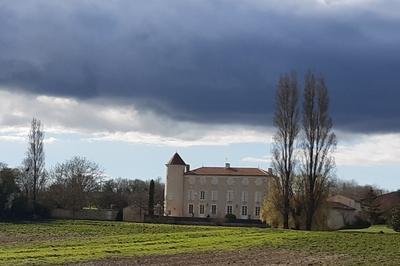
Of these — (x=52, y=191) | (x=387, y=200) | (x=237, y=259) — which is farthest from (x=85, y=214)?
(x=237, y=259)

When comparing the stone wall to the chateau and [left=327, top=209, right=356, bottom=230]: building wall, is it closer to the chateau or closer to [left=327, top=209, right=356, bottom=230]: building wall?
the chateau

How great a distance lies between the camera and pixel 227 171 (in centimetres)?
12312

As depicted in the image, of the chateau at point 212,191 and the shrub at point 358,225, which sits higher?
the chateau at point 212,191

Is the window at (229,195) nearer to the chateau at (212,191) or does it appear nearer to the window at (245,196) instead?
the chateau at (212,191)

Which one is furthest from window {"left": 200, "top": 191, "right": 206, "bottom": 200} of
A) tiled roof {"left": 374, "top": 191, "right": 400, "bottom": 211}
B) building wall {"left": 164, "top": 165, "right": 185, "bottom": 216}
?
tiled roof {"left": 374, "top": 191, "right": 400, "bottom": 211}

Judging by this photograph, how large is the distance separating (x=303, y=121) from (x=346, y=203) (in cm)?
5354

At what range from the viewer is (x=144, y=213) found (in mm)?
107250

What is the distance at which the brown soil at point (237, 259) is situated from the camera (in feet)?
95.1

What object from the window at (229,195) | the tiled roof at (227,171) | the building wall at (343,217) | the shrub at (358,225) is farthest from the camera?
the tiled roof at (227,171)

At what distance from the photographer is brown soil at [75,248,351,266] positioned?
2898 centimetres

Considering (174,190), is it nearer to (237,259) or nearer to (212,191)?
(212,191)

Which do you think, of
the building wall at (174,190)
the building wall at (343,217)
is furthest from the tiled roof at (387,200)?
the building wall at (174,190)

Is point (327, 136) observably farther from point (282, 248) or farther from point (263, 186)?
point (263, 186)

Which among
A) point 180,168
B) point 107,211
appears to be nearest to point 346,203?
point 180,168
